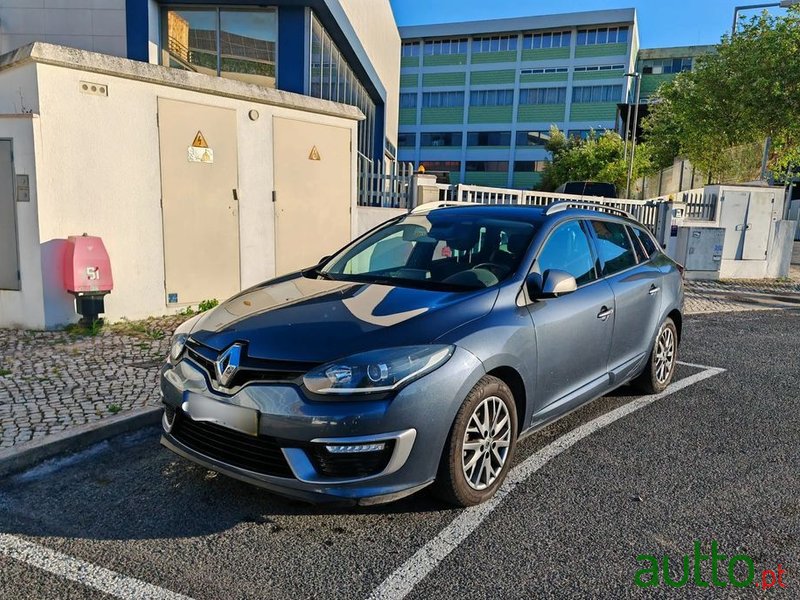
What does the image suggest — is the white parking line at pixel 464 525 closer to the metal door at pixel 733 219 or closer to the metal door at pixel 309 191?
the metal door at pixel 309 191

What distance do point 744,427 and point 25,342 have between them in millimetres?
6534

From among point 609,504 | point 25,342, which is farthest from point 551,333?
point 25,342

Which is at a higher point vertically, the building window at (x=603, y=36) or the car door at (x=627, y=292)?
the building window at (x=603, y=36)

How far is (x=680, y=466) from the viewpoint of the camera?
388 centimetres

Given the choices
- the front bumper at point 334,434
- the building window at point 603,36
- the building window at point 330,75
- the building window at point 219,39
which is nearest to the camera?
the front bumper at point 334,434

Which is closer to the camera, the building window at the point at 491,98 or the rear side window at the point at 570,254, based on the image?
the rear side window at the point at 570,254

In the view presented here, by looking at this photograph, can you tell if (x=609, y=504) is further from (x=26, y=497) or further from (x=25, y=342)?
(x=25, y=342)

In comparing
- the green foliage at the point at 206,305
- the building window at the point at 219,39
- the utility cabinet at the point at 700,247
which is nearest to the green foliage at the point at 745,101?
the utility cabinet at the point at 700,247

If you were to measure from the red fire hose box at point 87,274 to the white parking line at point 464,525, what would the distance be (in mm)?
5009

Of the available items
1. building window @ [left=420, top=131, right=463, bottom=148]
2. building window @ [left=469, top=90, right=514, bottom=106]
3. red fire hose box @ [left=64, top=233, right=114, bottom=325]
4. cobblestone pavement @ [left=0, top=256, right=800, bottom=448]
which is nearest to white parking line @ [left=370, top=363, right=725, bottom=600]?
cobblestone pavement @ [left=0, top=256, right=800, bottom=448]

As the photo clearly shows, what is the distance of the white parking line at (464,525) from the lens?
2.63 meters

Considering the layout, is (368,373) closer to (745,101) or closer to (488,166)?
(745,101)

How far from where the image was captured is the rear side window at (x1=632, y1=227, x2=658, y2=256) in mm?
5395

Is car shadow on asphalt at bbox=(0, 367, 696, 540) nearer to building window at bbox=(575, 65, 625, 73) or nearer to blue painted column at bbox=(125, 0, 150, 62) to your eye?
blue painted column at bbox=(125, 0, 150, 62)
